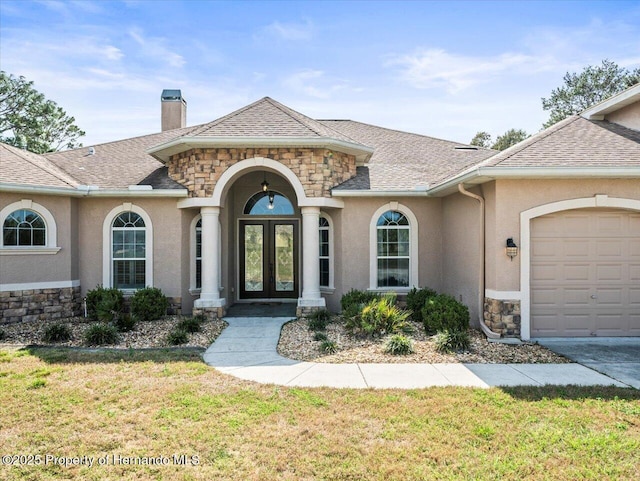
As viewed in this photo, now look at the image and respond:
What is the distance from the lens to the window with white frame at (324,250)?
36.9 feet

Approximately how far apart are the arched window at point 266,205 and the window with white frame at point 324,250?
175 centimetres

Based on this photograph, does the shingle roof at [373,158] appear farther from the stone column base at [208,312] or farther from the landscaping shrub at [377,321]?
the landscaping shrub at [377,321]

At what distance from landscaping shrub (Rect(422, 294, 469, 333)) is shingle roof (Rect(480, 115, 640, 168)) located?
2.84 meters

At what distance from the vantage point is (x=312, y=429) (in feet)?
13.6

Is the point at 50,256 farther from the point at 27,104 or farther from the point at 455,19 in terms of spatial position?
the point at 27,104

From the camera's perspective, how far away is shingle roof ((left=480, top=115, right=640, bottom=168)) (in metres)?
7.53

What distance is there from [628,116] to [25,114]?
31638mm

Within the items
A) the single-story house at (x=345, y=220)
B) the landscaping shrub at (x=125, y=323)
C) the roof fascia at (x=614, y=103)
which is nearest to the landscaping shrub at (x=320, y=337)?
the single-story house at (x=345, y=220)

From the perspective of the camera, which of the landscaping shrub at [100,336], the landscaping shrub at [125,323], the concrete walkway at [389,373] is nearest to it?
the concrete walkway at [389,373]

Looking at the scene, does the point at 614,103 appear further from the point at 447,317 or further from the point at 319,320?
the point at 319,320

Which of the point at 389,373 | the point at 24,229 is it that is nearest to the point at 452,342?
the point at 389,373

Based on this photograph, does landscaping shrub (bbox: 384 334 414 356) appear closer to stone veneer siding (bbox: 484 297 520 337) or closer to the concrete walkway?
the concrete walkway

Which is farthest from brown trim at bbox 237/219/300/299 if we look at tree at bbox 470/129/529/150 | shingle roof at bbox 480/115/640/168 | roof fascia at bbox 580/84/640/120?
tree at bbox 470/129/529/150

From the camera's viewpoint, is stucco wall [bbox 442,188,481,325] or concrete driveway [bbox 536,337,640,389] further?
stucco wall [bbox 442,188,481,325]
